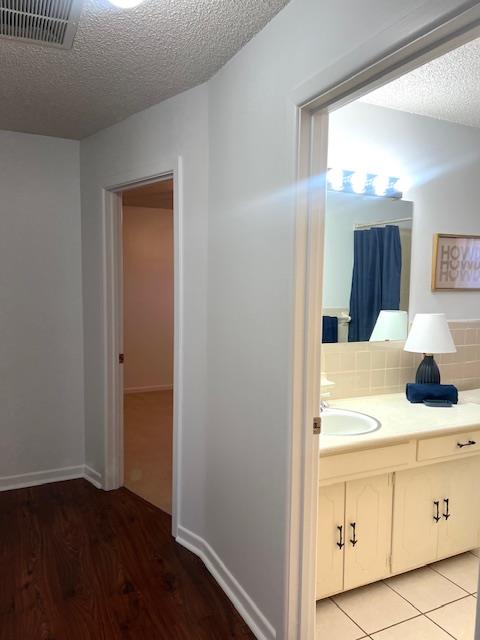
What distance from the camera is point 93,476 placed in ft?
11.2

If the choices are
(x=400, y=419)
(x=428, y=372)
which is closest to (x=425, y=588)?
(x=400, y=419)

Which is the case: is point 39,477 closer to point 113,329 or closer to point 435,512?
point 113,329

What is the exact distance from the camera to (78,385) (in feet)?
11.5

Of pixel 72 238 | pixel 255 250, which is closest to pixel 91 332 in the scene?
pixel 72 238

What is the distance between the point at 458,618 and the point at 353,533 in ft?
1.82

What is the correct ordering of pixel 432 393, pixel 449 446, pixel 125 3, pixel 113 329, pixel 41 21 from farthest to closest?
pixel 113 329 → pixel 432 393 → pixel 449 446 → pixel 41 21 → pixel 125 3

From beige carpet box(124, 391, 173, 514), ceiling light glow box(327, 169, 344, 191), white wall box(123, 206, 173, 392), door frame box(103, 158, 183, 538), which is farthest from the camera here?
white wall box(123, 206, 173, 392)

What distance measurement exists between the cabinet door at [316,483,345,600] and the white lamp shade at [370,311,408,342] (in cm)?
98

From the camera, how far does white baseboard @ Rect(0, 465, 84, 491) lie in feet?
10.8

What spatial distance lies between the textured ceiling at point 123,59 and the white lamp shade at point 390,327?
5.13 ft

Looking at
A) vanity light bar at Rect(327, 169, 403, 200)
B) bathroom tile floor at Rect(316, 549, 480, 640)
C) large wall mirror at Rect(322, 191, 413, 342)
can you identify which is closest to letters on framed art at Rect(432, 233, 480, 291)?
large wall mirror at Rect(322, 191, 413, 342)

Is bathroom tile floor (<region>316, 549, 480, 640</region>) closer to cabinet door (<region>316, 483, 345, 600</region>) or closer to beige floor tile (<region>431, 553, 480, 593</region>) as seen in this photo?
beige floor tile (<region>431, 553, 480, 593</region>)

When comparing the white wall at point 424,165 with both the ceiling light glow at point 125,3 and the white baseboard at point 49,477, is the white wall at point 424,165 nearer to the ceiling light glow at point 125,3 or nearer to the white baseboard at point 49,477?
the ceiling light glow at point 125,3

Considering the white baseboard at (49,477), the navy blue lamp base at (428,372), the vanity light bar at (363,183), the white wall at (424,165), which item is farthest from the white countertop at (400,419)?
the white baseboard at (49,477)
